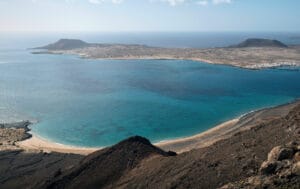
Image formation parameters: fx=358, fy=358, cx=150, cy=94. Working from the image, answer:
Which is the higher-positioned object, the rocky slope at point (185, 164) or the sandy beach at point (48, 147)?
the rocky slope at point (185, 164)

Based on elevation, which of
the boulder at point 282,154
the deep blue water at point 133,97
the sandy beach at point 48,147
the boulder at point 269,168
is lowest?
the sandy beach at point 48,147

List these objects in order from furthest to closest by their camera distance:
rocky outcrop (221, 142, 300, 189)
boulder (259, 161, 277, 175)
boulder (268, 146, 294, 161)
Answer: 1. boulder (268, 146, 294, 161)
2. boulder (259, 161, 277, 175)
3. rocky outcrop (221, 142, 300, 189)

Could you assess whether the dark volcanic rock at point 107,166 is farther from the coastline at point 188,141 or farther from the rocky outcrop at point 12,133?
the rocky outcrop at point 12,133

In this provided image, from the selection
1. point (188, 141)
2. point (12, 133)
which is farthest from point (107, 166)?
point (12, 133)

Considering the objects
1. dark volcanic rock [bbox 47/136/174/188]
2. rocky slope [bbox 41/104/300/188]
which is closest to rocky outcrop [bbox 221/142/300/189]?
rocky slope [bbox 41/104/300/188]

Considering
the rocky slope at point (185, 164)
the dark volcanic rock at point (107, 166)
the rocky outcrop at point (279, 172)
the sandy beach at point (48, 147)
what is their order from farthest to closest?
the sandy beach at point (48, 147) → the dark volcanic rock at point (107, 166) → the rocky slope at point (185, 164) → the rocky outcrop at point (279, 172)

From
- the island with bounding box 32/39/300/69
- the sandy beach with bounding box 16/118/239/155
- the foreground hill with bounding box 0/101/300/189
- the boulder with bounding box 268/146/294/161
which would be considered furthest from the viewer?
the island with bounding box 32/39/300/69

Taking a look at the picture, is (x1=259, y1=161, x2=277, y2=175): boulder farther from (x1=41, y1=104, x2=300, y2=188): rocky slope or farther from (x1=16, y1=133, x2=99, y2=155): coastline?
(x1=16, y1=133, x2=99, y2=155): coastline

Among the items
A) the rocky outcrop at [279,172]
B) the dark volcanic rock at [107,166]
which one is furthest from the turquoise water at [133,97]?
the rocky outcrop at [279,172]
